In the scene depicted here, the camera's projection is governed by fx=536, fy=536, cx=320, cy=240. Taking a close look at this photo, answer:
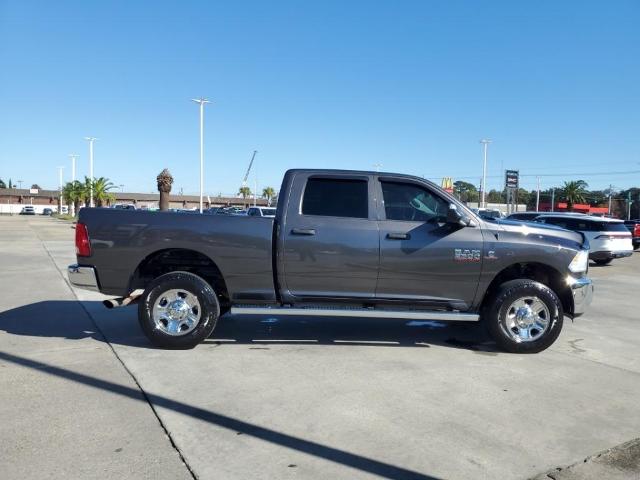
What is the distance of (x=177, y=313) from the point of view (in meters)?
5.97

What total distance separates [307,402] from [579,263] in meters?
3.63

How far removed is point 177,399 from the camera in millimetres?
4465

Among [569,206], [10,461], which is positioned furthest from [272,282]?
[569,206]

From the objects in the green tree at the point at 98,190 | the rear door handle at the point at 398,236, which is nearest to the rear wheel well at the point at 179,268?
the rear door handle at the point at 398,236

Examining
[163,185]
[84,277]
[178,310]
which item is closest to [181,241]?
[178,310]

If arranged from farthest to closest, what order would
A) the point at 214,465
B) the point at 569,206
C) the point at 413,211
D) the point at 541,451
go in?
the point at 569,206
the point at 413,211
the point at 541,451
the point at 214,465

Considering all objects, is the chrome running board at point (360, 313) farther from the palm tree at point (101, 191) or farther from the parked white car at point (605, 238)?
the palm tree at point (101, 191)

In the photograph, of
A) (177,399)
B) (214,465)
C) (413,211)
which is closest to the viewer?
A: (214,465)

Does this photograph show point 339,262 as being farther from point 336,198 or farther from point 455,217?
point 455,217

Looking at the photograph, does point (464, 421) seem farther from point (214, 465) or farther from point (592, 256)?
point (592, 256)

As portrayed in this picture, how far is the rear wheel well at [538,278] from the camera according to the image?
242 inches

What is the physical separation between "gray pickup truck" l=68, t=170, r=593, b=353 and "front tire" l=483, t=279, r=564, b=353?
0.4 inches

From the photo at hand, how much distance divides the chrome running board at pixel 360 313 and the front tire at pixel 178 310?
33 cm

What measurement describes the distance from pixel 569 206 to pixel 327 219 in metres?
97.2
